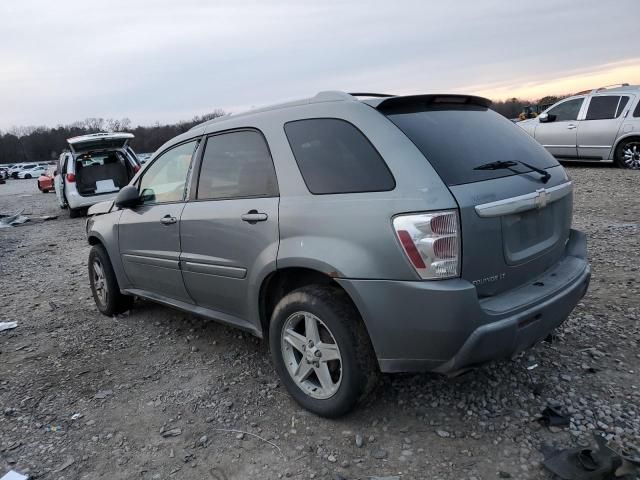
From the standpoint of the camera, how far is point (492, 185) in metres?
2.55

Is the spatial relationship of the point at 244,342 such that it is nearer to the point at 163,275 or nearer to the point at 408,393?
the point at 163,275

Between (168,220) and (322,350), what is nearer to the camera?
(322,350)

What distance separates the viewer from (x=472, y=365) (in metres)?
2.45

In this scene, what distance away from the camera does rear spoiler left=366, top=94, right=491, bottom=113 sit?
2.77 metres

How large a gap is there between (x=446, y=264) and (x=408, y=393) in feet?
3.71

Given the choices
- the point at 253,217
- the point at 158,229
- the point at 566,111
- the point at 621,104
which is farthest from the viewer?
the point at 566,111

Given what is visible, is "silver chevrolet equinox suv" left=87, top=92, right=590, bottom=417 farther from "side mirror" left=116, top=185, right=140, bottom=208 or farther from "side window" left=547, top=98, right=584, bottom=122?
"side window" left=547, top=98, right=584, bottom=122

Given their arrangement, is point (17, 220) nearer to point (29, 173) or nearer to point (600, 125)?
point (600, 125)

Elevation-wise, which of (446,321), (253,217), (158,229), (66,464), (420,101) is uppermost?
(420,101)

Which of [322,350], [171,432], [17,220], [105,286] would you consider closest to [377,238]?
[322,350]

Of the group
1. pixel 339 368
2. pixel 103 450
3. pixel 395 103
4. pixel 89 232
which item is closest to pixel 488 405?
pixel 339 368

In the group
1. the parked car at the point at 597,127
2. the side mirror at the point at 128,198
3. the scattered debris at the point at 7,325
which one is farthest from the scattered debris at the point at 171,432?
the parked car at the point at 597,127

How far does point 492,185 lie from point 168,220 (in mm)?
2410

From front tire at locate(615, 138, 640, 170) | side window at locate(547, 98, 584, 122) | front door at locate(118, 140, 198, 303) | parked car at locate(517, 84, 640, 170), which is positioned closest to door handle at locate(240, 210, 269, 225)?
front door at locate(118, 140, 198, 303)
